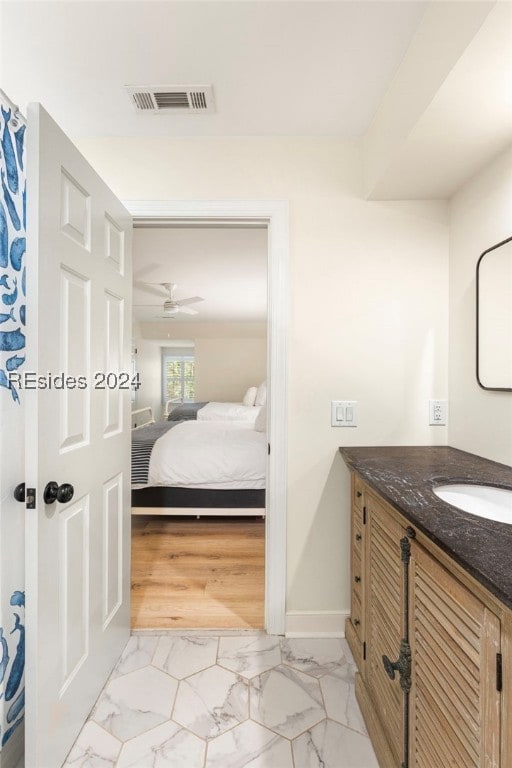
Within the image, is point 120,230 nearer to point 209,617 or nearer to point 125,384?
point 125,384

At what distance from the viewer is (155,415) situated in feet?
26.4

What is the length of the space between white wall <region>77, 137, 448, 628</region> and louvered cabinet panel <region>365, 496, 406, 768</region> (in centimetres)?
48

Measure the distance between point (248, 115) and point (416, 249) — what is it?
39.1 inches

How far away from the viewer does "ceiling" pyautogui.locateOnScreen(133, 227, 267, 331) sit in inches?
121

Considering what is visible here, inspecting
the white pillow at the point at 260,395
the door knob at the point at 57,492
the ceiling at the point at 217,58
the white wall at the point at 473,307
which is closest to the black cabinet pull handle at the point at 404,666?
the white wall at the point at 473,307

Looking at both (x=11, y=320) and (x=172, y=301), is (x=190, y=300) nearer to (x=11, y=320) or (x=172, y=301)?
(x=172, y=301)

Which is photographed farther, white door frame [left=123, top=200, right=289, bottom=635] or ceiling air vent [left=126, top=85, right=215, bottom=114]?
white door frame [left=123, top=200, right=289, bottom=635]

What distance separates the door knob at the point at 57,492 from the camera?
3.61ft

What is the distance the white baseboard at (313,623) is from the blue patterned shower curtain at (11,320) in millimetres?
1140

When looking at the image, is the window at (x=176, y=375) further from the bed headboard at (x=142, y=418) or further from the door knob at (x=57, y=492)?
the door knob at (x=57, y=492)

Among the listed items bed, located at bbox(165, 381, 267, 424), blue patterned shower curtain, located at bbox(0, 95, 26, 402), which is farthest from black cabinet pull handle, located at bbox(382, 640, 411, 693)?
bed, located at bbox(165, 381, 267, 424)

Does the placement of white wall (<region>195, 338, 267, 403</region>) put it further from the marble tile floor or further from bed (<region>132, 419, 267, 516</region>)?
the marble tile floor

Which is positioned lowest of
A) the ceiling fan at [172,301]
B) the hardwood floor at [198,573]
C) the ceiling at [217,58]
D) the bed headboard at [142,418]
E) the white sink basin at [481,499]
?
the hardwood floor at [198,573]

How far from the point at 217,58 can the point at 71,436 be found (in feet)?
4.80
